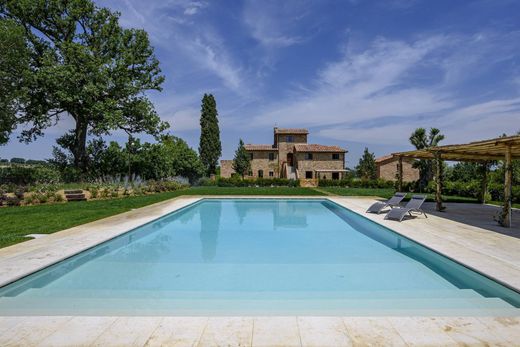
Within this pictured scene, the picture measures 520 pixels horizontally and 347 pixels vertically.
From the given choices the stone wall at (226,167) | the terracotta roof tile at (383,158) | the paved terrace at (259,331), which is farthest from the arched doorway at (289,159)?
the paved terrace at (259,331)

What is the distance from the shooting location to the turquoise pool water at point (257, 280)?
3.98 meters

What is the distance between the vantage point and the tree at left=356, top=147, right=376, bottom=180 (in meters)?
42.1

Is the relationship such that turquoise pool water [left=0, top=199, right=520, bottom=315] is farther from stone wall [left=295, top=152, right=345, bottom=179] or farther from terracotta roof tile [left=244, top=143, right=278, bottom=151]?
terracotta roof tile [left=244, top=143, right=278, bottom=151]

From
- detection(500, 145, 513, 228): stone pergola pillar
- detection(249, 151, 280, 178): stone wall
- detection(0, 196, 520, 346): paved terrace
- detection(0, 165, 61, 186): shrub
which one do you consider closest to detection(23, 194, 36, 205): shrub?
detection(0, 165, 61, 186): shrub

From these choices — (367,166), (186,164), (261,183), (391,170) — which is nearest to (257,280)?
(261,183)

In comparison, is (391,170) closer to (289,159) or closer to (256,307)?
(289,159)

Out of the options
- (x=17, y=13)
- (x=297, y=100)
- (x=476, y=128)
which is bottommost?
(x=476, y=128)

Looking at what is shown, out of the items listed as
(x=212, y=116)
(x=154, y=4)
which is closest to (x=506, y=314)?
(x=154, y=4)

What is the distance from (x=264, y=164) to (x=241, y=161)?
4.16 metres

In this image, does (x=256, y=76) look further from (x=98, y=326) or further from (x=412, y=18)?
(x=98, y=326)

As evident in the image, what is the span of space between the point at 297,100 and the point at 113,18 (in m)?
17.3

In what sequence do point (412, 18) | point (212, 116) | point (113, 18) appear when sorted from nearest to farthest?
point (412, 18) < point (113, 18) < point (212, 116)

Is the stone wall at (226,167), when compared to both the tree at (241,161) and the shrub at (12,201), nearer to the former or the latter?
the tree at (241,161)

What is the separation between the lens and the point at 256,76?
22.2 m
